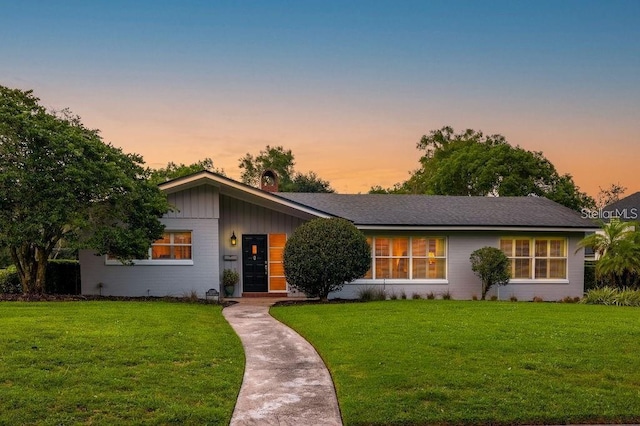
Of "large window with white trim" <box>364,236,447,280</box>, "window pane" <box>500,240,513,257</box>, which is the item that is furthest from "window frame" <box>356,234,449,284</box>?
"window pane" <box>500,240,513,257</box>

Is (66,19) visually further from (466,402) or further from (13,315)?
(466,402)

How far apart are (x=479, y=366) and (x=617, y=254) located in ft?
46.4

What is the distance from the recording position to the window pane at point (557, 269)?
1788cm

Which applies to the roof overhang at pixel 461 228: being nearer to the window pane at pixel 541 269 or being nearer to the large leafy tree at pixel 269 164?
the window pane at pixel 541 269

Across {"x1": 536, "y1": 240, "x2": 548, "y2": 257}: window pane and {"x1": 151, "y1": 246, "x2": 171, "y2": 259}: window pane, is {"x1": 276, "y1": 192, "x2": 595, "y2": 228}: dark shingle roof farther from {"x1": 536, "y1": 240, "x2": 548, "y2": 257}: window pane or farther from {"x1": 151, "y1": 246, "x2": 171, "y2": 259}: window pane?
{"x1": 151, "y1": 246, "x2": 171, "y2": 259}: window pane

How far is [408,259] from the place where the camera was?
686 inches

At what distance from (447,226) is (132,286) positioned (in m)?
11.5

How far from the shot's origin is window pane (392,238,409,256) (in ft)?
57.3

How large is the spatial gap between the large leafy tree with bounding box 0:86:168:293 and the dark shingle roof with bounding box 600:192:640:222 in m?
37.4

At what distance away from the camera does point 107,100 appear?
2081 centimetres

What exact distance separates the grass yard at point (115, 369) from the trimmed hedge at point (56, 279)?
20.0ft

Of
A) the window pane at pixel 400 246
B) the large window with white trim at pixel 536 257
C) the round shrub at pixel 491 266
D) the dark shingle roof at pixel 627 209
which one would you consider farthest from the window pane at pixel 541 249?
the dark shingle roof at pixel 627 209

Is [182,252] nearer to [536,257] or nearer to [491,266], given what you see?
[491,266]

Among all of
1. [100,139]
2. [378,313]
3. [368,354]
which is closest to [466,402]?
[368,354]
